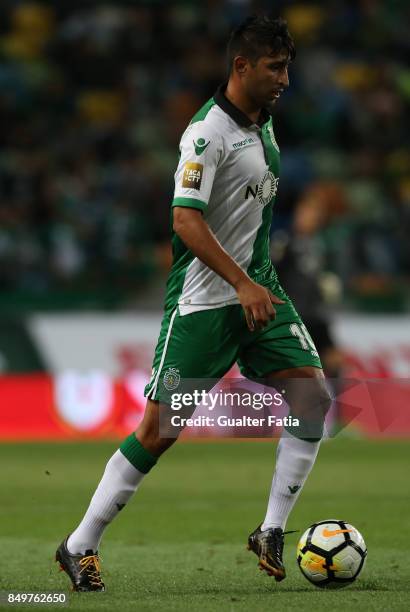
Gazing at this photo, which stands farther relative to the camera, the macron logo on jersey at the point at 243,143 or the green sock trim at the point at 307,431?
the green sock trim at the point at 307,431

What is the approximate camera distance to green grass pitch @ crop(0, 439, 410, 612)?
203 inches

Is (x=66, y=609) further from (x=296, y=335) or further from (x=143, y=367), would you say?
(x=143, y=367)

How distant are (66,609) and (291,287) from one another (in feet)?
24.8

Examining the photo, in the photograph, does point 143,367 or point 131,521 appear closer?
point 131,521

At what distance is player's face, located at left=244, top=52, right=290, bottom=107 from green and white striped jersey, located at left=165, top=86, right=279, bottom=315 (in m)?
0.11

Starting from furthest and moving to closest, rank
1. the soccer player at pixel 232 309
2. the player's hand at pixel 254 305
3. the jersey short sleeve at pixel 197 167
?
the soccer player at pixel 232 309 < the jersey short sleeve at pixel 197 167 < the player's hand at pixel 254 305

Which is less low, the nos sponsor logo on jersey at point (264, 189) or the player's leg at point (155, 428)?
the nos sponsor logo on jersey at point (264, 189)

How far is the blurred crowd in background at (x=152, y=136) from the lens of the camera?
14.8 meters

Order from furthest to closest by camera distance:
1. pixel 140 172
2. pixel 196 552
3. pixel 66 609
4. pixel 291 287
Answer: pixel 140 172
pixel 291 287
pixel 196 552
pixel 66 609

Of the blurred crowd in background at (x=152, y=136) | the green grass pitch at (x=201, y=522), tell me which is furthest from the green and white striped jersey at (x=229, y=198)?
the blurred crowd in background at (x=152, y=136)

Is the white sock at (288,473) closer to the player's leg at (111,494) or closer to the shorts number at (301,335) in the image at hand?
the shorts number at (301,335)

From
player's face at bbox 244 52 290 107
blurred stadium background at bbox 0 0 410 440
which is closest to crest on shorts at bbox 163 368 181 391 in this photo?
player's face at bbox 244 52 290 107

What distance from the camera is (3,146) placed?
54.4 ft

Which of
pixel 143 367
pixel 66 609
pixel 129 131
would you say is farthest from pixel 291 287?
pixel 66 609
